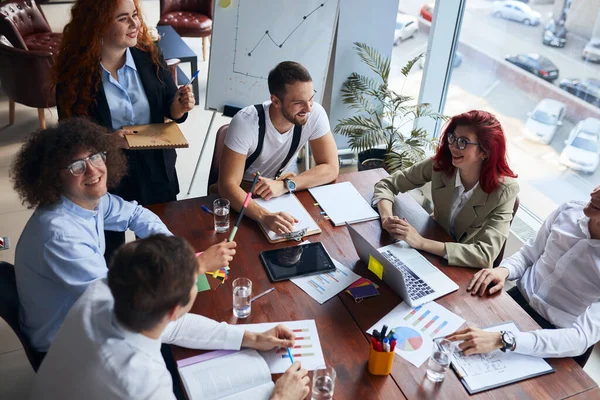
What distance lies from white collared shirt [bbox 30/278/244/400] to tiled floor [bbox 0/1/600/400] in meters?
1.25

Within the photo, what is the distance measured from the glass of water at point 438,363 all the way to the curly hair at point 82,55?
71.2 inches

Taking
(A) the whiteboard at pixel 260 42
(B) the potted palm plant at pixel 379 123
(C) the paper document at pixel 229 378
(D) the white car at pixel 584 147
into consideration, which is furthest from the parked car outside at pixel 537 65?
(C) the paper document at pixel 229 378

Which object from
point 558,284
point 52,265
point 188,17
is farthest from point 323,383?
point 188,17

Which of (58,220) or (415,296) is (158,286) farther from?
(415,296)

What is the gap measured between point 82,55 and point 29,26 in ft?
10.8

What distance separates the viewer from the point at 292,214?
246 centimetres

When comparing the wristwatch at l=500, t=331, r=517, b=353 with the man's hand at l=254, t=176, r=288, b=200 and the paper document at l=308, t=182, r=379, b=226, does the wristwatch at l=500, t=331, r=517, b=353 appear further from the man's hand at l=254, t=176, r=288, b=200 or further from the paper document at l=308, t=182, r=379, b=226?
the man's hand at l=254, t=176, r=288, b=200

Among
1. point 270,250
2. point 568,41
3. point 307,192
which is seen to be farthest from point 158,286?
point 568,41

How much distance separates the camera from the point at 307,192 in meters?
2.65

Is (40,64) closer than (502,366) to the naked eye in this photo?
No

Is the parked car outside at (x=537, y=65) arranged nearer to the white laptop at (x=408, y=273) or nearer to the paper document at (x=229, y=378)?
the white laptop at (x=408, y=273)

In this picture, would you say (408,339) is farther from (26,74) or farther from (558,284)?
(26,74)

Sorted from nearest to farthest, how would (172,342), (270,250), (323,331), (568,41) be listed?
(172,342) → (323,331) → (270,250) → (568,41)

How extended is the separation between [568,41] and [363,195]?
183cm
